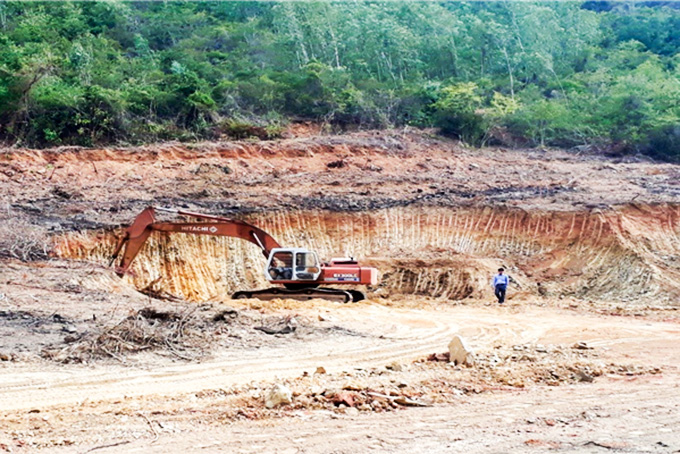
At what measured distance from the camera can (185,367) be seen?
9602 mm

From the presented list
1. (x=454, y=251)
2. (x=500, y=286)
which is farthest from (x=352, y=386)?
(x=454, y=251)

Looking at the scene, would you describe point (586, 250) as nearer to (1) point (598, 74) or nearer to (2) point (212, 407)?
(2) point (212, 407)

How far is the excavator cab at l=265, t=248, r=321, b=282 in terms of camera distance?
17.6 m

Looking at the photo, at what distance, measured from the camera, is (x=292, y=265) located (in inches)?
696

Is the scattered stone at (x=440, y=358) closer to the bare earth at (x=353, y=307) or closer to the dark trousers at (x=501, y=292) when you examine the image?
the bare earth at (x=353, y=307)

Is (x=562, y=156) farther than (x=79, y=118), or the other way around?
(x=562, y=156)

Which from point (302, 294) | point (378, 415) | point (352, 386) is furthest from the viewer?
point (302, 294)

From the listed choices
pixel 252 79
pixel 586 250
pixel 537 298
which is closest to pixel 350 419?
pixel 537 298

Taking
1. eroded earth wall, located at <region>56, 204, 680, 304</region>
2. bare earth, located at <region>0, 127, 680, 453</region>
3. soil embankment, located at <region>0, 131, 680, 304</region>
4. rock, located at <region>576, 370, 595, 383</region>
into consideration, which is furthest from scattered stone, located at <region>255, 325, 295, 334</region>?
soil embankment, located at <region>0, 131, 680, 304</region>

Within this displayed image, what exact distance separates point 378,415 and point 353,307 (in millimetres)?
9981

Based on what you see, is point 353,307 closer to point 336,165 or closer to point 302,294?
point 302,294

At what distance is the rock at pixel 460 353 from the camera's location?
385 inches

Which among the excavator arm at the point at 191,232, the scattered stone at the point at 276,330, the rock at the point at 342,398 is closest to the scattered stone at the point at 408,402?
the rock at the point at 342,398

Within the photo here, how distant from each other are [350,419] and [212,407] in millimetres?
1442
